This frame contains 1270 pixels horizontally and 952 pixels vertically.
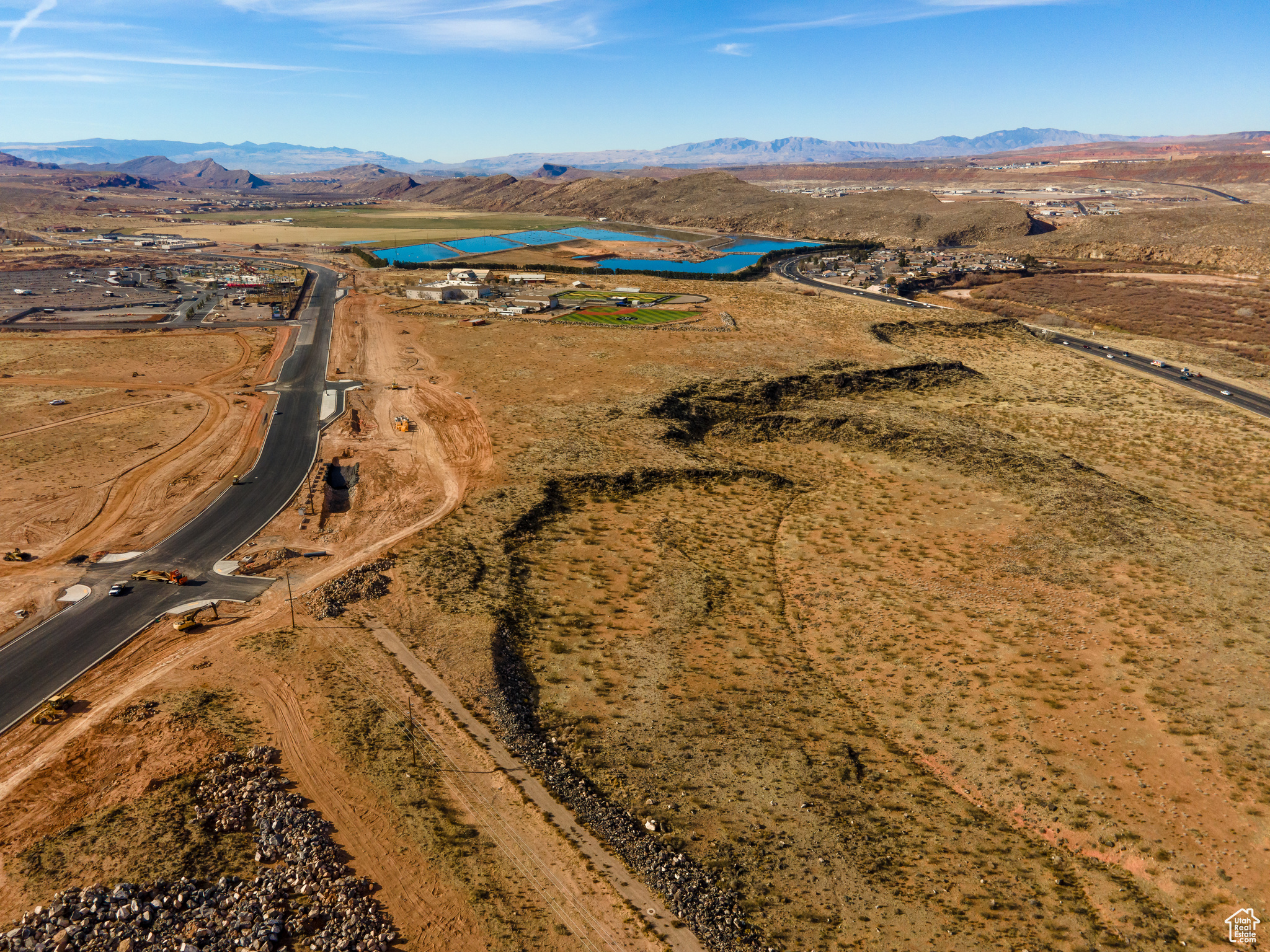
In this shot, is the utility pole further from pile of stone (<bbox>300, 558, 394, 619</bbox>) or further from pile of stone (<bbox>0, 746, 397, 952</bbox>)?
pile of stone (<bbox>300, 558, 394, 619</bbox>)

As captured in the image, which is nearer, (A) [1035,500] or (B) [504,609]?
(B) [504,609]

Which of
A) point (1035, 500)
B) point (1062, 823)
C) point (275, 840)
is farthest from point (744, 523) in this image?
point (275, 840)

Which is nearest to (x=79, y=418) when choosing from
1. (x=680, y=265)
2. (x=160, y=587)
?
(x=160, y=587)

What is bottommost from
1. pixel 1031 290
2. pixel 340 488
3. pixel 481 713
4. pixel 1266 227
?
pixel 481 713

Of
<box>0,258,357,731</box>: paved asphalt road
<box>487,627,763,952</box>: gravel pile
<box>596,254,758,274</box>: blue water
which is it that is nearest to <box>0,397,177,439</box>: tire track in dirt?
<box>0,258,357,731</box>: paved asphalt road

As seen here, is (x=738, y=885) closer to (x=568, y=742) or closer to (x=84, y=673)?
(x=568, y=742)

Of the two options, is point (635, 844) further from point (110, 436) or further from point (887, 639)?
point (110, 436)
